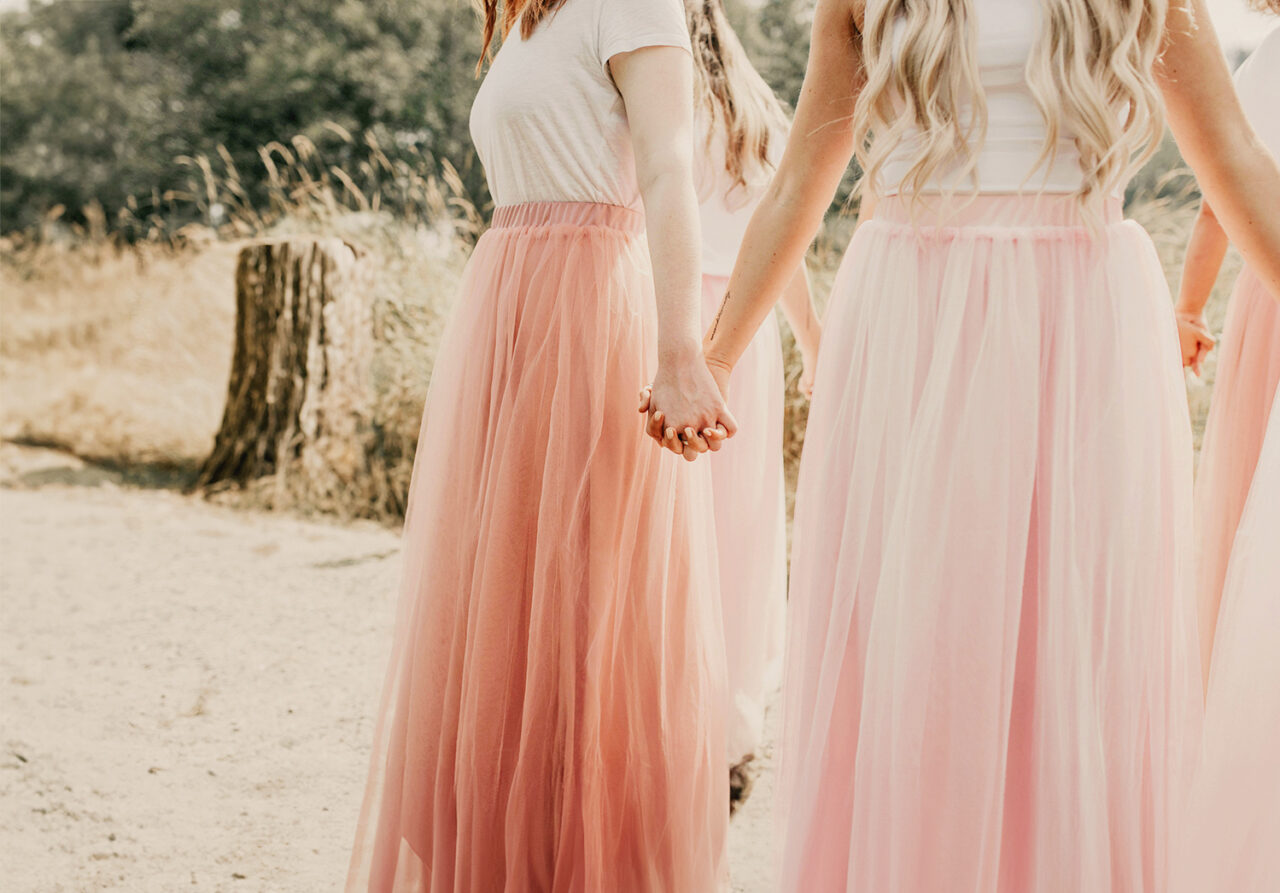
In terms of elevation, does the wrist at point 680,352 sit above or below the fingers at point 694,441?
above

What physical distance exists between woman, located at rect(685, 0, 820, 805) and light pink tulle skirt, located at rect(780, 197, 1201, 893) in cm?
112

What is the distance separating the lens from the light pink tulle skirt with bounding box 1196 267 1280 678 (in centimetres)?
204

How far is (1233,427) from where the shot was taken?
6.87 feet

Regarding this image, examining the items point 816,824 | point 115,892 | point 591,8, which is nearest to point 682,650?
point 816,824

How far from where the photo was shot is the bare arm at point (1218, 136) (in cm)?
151

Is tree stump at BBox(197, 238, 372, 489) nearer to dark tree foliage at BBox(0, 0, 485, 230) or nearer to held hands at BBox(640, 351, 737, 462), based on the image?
held hands at BBox(640, 351, 737, 462)

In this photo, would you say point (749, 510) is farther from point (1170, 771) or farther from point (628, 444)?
point (1170, 771)

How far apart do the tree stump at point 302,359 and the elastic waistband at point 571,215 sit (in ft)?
13.7

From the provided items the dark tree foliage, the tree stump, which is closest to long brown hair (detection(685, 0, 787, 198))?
the tree stump

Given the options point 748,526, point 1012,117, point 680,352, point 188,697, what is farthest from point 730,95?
point 188,697

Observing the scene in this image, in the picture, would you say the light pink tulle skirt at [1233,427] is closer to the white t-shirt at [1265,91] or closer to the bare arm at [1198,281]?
the bare arm at [1198,281]

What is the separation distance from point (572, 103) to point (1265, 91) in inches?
53.4

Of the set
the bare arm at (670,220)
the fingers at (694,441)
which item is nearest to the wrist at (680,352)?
the bare arm at (670,220)

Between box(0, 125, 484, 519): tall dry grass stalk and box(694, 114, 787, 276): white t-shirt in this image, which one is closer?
box(694, 114, 787, 276): white t-shirt
